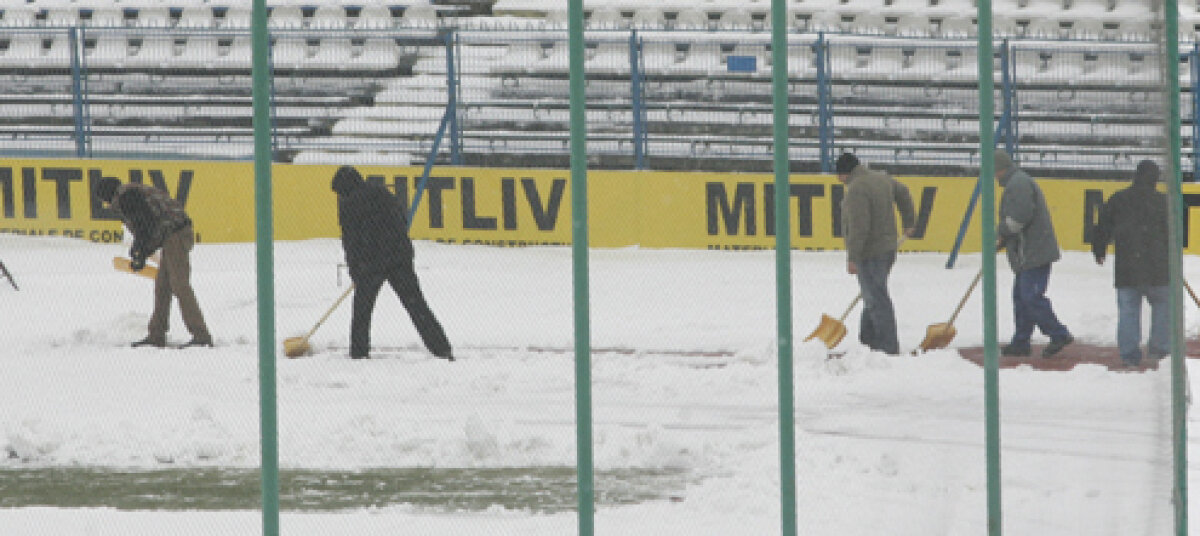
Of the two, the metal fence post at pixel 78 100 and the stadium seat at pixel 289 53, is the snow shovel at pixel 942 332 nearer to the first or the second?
the stadium seat at pixel 289 53

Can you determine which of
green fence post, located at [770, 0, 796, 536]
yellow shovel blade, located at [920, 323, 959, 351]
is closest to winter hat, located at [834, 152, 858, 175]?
yellow shovel blade, located at [920, 323, 959, 351]

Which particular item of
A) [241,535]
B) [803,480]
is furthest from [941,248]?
[241,535]

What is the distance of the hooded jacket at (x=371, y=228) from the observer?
31.5ft

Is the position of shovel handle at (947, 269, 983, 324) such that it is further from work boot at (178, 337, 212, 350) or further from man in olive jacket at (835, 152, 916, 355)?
work boot at (178, 337, 212, 350)

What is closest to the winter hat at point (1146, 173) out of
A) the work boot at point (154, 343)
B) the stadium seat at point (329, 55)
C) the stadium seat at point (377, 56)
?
the work boot at point (154, 343)

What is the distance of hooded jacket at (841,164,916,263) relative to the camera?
31.2ft

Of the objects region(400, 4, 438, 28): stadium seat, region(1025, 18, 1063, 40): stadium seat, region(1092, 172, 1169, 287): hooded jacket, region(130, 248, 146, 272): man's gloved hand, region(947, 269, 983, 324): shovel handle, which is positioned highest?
region(400, 4, 438, 28): stadium seat

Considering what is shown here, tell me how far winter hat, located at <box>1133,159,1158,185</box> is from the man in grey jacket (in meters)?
1.35

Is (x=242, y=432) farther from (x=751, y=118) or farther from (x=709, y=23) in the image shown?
(x=709, y=23)

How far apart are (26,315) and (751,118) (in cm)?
758

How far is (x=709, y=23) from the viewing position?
18.4 m

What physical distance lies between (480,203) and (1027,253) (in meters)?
9.37

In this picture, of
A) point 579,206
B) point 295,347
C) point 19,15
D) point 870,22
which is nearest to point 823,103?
point 870,22

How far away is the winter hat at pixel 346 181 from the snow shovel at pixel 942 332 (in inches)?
143
